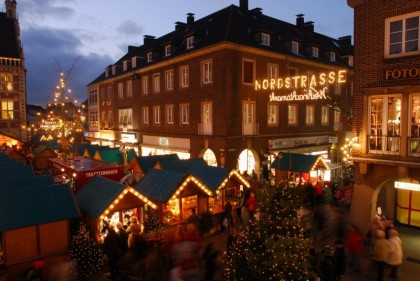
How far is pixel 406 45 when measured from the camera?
37.8 feet

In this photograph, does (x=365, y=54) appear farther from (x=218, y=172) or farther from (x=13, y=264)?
(x=13, y=264)

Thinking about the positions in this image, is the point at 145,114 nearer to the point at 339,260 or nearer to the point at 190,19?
the point at 190,19

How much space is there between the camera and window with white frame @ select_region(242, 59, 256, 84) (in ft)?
80.1

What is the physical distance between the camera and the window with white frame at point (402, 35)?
1134 centimetres

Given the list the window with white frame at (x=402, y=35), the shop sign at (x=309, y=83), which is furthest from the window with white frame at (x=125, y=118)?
the window with white frame at (x=402, y=35)

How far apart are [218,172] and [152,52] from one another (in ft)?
66.7

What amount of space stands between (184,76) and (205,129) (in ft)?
17.5

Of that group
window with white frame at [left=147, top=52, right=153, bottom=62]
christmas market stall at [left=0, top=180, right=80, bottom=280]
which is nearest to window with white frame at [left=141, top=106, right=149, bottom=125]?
window with white frame at [left=147, top=52, right=153, bottom=62]

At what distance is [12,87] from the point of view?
152 feet

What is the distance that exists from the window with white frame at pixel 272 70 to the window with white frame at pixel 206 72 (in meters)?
4.86

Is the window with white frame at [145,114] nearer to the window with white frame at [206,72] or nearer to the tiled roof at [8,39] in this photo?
the window with white frame at [206,72]

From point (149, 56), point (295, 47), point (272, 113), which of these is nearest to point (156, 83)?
point (149, 56)

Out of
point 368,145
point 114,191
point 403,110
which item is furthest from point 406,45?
point 114,191

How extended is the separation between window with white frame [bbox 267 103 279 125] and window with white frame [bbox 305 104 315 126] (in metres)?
4.44
